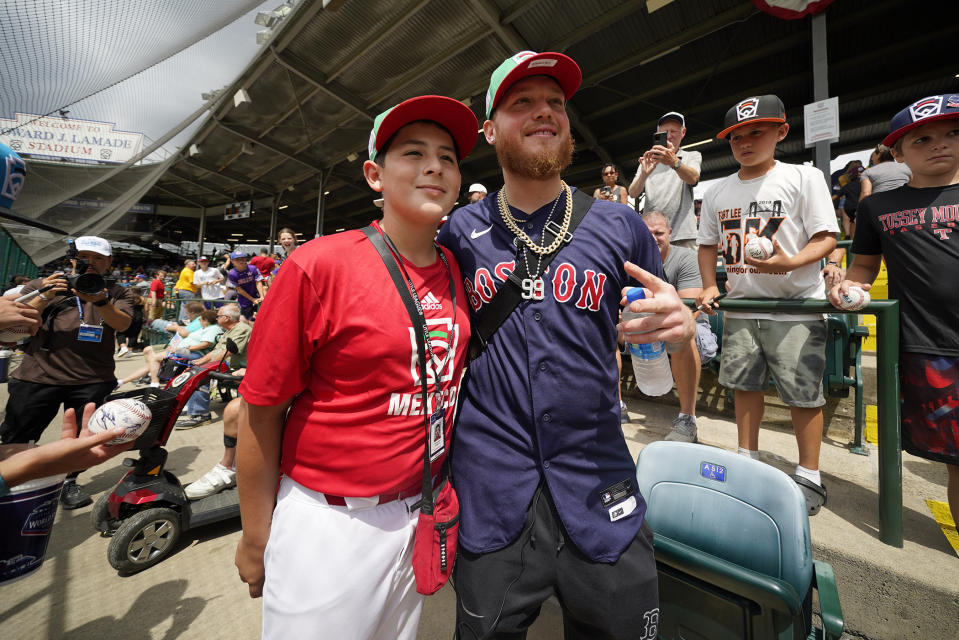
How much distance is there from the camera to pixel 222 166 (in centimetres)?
1712

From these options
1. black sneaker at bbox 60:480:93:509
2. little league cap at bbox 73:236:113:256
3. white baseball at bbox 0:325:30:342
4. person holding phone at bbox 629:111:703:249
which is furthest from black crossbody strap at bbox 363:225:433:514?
black sneaker at bbox 60:480:93:509

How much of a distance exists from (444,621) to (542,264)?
7.20 feet

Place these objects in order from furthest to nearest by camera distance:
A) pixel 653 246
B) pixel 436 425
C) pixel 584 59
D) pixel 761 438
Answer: pixel 584 59 → pixel 761 438 → pixel 653 246 → pixel 436 425

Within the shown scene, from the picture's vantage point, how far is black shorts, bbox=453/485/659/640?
1217 millimetres

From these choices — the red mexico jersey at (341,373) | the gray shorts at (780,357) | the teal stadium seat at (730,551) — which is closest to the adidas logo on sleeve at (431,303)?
the red mexico jersey at (341,373)

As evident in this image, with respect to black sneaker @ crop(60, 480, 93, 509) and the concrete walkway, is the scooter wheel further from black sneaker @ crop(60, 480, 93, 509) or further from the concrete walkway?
black sneaker @ crop(60, 480, 93, 509)

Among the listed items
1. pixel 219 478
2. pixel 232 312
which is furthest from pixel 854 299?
pixel 232 312

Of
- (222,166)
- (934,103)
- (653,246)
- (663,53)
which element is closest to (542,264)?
(653,246)

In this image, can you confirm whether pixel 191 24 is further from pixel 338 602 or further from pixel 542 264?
pixel 338 602

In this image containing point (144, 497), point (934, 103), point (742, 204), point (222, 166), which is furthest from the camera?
point (222, 166)

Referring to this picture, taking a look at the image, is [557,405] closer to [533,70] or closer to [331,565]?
[331,565]

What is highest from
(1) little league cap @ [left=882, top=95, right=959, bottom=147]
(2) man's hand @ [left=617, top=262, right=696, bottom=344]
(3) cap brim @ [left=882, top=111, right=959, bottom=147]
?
(1) little league cap @ [left=882, top=95, right=959, bottom=147]

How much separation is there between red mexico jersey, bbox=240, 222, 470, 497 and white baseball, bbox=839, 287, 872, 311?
2518 mm

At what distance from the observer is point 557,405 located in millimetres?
1309
